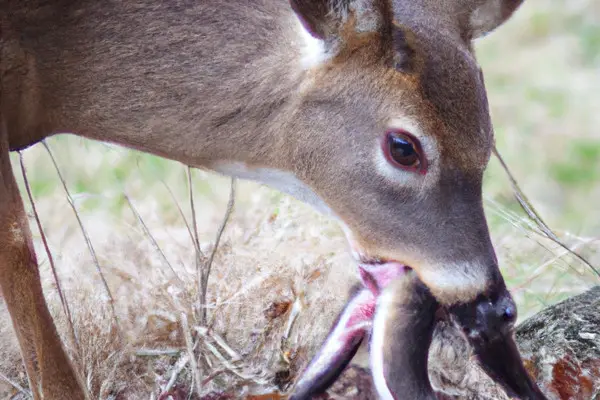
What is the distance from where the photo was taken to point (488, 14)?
285 cm

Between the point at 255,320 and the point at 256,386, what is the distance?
31 cm

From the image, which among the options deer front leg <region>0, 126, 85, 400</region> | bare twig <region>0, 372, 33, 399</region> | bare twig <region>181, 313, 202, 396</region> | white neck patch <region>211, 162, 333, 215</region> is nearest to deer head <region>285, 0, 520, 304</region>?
white neck patch <region>211, 162, 333, 215</region>

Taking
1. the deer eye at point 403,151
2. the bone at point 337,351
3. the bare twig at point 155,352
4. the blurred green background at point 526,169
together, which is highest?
the blurred green background at point 526,169

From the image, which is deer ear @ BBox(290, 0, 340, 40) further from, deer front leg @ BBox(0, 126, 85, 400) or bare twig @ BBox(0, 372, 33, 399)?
bare twig @ BBox(0, 372, 33, 399)

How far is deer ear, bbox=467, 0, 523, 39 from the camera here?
2805 millimetres

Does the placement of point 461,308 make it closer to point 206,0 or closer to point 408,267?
point 408,267

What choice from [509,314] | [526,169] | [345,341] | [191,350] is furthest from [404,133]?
[526,169]

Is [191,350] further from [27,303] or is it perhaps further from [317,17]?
[317,17]

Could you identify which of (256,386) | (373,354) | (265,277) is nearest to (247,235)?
(265,277)

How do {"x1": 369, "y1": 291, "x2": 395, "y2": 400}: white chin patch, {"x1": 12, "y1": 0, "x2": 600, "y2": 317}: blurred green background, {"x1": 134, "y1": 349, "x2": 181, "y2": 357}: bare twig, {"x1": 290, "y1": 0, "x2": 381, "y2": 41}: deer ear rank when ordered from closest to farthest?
{"x1": 290, "y1": 0, "x2": 381, "y2": 41}: deer ear
{"x1": 369, "y1": 291, "x2": 395, "y2": 400}: white chin patch
{"x1": 134, "y1": 349, "x2": 181, "y2": 357}: bare twig
{"x1": 12, "y1": 0, "x2": 600, "y2": 317}: blurred green background

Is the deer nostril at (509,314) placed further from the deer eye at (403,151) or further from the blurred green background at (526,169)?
the blurred green background at (526,169)

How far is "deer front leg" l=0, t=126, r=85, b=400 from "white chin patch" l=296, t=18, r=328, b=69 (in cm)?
91

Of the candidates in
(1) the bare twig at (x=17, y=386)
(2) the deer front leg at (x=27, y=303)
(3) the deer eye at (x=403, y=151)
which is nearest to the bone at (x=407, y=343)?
(3) the deer eye at (x=403, y=151)

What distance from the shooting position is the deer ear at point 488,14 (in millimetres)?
2805
